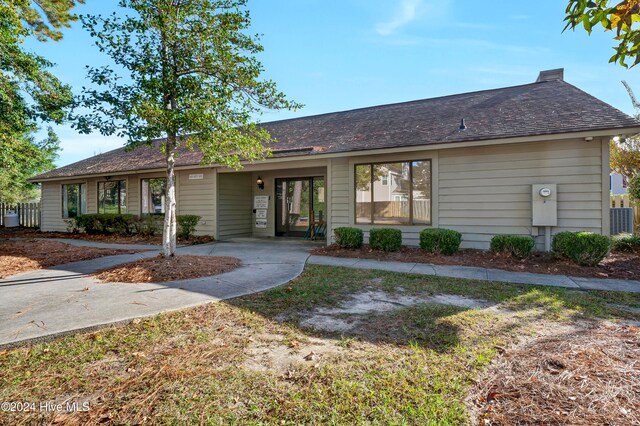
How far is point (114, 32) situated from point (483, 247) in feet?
28.5

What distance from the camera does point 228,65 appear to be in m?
5.74

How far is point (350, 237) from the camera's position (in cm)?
834

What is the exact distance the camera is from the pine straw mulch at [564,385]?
1965 mm

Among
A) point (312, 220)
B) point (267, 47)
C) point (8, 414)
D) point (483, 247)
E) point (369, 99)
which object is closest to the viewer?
point (8, 414)

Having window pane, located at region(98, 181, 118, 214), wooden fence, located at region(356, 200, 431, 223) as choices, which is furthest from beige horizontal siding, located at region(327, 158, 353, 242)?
window pane, located at region(98, 181, 118, 214)

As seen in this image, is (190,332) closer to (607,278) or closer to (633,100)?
(607,278)

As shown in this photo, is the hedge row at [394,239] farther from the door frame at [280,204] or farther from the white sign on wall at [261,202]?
the white sign on wall at [261,202]

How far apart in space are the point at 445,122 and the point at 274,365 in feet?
27.7

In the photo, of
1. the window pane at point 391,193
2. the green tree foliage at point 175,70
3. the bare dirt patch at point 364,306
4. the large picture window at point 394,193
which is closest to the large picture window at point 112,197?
the green tree foliage at point 175,70

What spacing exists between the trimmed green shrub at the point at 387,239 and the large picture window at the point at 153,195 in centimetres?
865

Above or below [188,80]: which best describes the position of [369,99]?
above

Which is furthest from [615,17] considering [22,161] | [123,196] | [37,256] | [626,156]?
[22,161]

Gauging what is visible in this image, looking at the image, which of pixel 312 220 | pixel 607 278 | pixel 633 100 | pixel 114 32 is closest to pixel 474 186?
pixel 607 278

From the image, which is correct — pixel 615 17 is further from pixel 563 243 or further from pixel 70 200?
pixel 70 200
